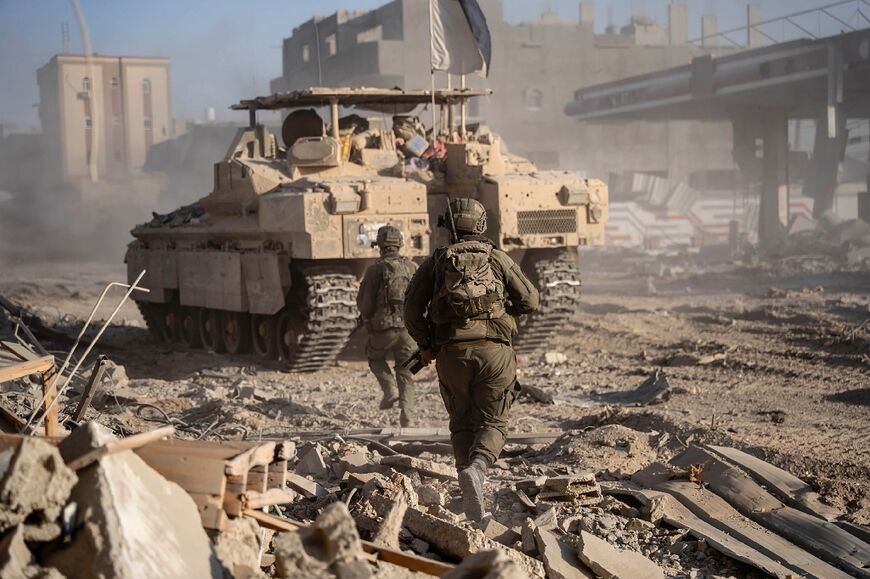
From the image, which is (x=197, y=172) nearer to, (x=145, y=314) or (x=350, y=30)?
(x=350, y=30)

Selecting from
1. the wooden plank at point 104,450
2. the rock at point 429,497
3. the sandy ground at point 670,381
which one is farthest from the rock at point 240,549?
the sandy ground at point 670,381

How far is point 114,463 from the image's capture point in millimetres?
3580

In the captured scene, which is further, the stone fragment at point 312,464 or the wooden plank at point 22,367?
the stone fragment at point 312,464

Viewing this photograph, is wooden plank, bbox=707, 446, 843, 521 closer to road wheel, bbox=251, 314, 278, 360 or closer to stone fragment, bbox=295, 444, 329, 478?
stone fragment, bbox=295, 444, 329, 478

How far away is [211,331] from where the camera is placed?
1494cm

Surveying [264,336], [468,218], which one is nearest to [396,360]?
[468,218]

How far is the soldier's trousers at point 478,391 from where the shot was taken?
6.38 m

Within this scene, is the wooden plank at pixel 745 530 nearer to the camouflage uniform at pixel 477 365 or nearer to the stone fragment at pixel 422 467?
the camouflage uniform at pixel 477 365

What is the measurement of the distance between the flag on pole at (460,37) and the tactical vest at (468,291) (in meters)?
9.72

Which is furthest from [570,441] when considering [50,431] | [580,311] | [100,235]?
[100,235]

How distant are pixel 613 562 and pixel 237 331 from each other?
9.61 metres

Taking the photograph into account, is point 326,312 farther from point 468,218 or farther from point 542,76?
point 542,76

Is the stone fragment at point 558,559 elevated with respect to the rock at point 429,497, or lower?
lower

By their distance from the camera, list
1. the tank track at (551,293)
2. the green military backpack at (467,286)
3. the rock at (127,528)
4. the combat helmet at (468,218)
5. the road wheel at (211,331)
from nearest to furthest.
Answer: the rock at (127,528) → the green military backpack at (467,286) → the combat helmet at (468,218) → the tank track at (551,293) → the road wheel at (211,331)
